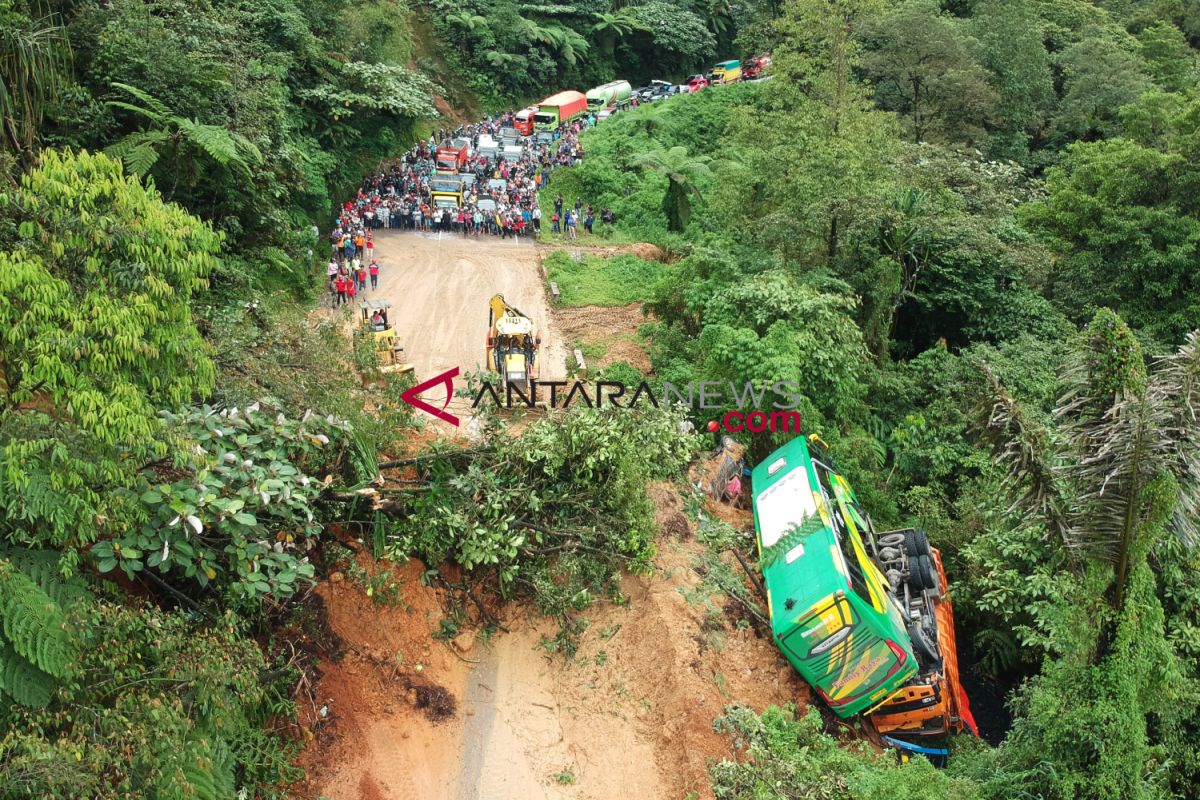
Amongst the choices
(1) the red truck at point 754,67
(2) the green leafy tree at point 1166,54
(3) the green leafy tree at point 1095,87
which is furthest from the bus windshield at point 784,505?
(1) the red truck at point 754,67

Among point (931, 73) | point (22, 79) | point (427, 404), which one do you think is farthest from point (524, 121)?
point (22, 79)

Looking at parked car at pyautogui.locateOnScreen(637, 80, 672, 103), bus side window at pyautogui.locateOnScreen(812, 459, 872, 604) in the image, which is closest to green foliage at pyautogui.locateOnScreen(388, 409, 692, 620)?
bus side window at pyautogui.locateOnScreen(812, 459, 872, 604)

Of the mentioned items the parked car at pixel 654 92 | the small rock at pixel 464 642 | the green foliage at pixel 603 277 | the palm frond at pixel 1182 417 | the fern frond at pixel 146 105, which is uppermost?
the fern frond at pixel 146 105

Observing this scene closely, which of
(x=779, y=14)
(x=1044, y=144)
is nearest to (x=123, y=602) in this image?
(x=1044, y=144)

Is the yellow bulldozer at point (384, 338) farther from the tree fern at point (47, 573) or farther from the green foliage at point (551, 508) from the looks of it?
the tree fern at point (47, 573)

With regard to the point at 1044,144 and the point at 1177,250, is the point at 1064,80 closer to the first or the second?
the point at 1044,144

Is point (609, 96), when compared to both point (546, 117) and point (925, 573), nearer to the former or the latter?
point (546, 117)
